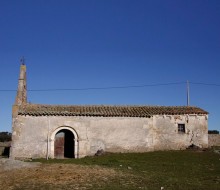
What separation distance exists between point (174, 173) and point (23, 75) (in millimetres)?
20431

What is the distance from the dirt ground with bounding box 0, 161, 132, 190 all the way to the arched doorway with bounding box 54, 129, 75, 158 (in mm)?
11103

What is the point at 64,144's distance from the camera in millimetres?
30328

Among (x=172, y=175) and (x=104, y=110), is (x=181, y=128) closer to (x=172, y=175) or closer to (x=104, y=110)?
(x=104, y=110)

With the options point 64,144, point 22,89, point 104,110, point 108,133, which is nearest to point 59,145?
point 64,144

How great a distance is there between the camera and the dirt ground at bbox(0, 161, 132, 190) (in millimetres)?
13867

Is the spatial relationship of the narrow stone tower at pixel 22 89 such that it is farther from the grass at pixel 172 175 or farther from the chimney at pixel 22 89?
the grass at pixel 172 175

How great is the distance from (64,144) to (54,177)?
14902 millimetres

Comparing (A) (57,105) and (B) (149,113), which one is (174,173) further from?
(A) (57,105)

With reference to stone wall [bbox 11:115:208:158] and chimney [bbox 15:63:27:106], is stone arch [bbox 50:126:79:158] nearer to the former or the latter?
stone wall [bbox 11:115:208:158]

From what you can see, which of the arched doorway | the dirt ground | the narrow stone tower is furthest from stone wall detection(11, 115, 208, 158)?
the dirt ground

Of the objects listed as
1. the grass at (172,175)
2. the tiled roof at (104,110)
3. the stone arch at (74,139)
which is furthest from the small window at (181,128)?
the stone arch at (74,139)

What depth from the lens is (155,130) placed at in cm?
3142

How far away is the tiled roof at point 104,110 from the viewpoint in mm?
29450

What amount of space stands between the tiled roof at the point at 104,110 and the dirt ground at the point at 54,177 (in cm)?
1083
